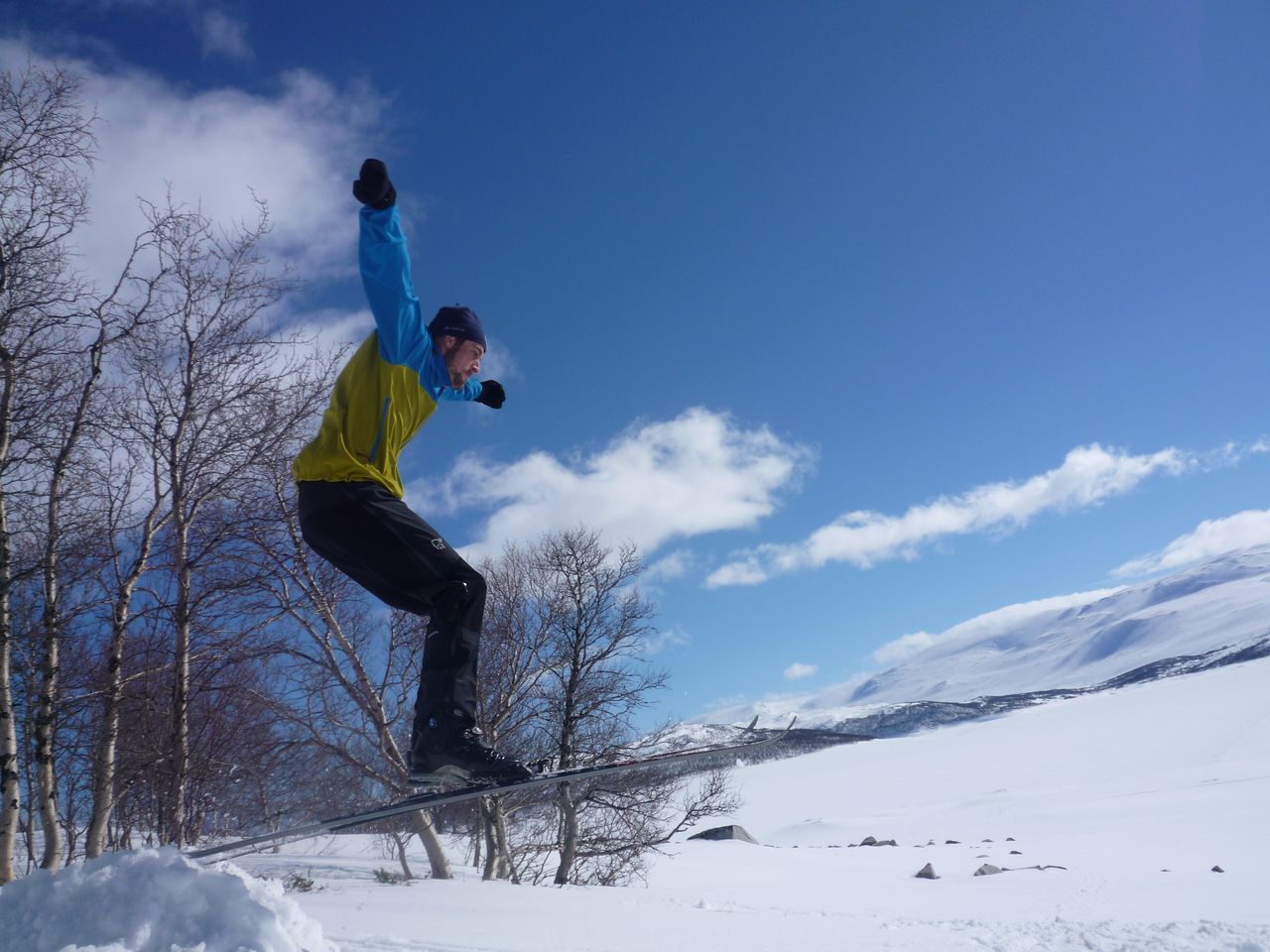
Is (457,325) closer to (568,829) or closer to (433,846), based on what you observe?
(433,846)

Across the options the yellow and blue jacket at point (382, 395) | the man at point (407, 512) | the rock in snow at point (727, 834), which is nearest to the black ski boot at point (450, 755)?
the man at point (407, 512)

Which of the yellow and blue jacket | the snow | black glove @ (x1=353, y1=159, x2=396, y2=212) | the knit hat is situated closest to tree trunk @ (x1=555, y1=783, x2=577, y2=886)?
the snow

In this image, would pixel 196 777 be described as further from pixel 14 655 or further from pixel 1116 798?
pixel 1116 798

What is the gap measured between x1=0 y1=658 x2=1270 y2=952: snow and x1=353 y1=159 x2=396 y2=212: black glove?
104 inches

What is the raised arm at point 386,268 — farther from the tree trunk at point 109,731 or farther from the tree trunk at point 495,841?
the tree trunk at point 495,841

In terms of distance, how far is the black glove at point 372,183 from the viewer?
2604 mm

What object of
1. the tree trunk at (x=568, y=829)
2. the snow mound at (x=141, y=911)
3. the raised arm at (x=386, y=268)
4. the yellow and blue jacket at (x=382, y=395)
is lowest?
the tree trunk at (x=568, y=829)

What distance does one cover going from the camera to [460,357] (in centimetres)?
341

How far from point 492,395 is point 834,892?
14621mm

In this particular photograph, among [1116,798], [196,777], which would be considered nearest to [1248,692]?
[1116,798]

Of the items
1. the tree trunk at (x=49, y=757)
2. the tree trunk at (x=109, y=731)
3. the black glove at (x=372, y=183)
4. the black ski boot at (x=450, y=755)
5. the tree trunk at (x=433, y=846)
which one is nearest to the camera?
the black glove at (x=372, y=183)

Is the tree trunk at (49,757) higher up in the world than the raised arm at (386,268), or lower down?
lower down

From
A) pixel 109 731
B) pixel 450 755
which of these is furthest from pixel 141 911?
pixel 109 731

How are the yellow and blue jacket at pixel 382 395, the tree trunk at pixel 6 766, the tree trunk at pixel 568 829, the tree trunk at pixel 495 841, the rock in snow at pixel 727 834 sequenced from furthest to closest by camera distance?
the rock in snow at pixel 727 834, the tree trunk at pixel 568 829, the tree trunk at pixel 495 841, the tree trunk at pixel 6 766, the yellow and blue jacket at pixel 382 395
